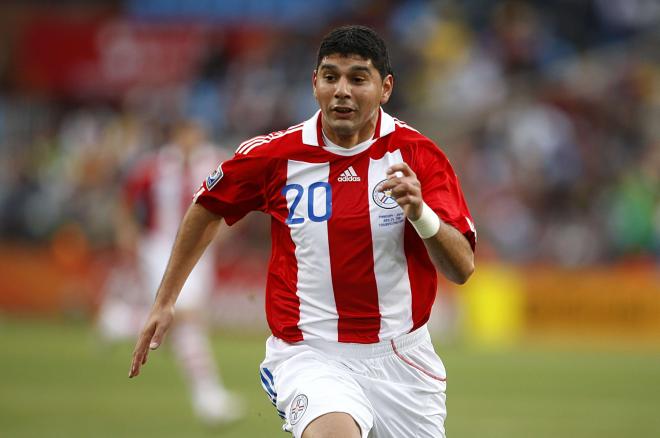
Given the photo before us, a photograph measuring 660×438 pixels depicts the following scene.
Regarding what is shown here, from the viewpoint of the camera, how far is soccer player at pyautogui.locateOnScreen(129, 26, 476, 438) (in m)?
5.89

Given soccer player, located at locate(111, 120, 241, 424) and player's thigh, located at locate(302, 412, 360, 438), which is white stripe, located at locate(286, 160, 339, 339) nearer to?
player's thigh, located at locate(302, 412, 360, 438)

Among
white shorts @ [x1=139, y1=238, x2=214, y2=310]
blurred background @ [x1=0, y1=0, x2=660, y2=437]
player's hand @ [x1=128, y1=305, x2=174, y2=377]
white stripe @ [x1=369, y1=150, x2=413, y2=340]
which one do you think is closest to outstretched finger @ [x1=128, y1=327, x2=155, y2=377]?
player's hand @ [x1=128, y1=305, x2=174, y2=377]

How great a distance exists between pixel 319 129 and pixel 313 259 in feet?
2.16

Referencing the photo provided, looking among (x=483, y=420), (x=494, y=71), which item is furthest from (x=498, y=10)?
(x=483, y=420)

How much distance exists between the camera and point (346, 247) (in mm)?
6039

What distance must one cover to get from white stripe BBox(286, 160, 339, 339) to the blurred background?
6901 millimetres

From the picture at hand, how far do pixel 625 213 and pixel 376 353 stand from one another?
13.4 meters

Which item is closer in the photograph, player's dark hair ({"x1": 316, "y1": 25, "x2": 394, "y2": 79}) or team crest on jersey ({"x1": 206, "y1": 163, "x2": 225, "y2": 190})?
player's dark hair ({"x1": 316, "y1": 25, "x2": 394, "y2": 79})

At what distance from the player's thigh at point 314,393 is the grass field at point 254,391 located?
3183 millimetres

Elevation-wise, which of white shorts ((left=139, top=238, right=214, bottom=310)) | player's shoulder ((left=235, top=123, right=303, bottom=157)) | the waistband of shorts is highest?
player's shoulder ((left=235, top=123, right=303, bottom=157))

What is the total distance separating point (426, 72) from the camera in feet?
72.7

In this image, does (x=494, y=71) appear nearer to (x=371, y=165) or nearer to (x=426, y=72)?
(x=426, y=72)

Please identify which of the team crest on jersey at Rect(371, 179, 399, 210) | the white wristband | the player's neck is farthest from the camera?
the player's neck

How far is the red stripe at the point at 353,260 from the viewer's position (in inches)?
237
